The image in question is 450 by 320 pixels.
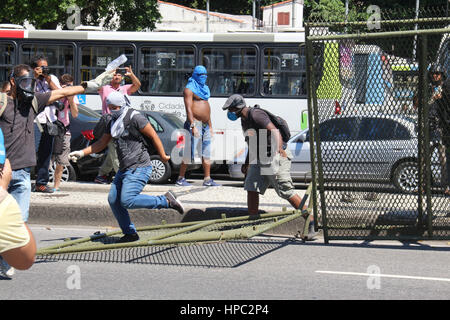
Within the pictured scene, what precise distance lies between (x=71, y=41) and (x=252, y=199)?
11.1 meters

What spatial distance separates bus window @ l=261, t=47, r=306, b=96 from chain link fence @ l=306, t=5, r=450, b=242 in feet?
32.2

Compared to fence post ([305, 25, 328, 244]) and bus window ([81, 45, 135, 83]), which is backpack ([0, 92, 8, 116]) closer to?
fence post ([305, 25, 328, 244])

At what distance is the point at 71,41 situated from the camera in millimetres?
18953

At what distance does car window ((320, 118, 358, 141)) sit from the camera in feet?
25.9

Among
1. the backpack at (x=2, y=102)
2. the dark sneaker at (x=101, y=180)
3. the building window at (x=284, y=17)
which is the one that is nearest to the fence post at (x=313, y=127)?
the backpack at (x=2, y=102)

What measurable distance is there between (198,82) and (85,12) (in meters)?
15.8

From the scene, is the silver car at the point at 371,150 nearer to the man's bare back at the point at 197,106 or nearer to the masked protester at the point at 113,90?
the masked protester at the point at 113,90

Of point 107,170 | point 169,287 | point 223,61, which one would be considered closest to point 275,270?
point 169,287

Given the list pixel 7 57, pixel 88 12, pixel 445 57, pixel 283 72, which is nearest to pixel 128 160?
pixel 445 57

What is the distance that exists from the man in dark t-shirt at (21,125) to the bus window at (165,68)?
11.5 meters

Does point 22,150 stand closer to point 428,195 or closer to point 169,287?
point 169,287

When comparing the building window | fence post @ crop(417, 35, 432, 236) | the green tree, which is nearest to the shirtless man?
fence post @ crop(417, 35, 432, 236)

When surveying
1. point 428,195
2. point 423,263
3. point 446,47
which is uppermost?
point 446,47

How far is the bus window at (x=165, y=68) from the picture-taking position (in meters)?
18.5
